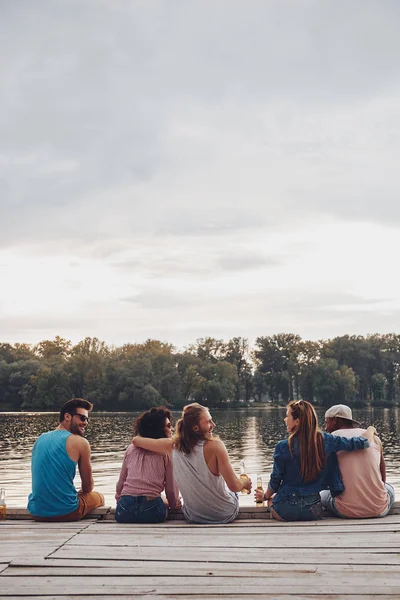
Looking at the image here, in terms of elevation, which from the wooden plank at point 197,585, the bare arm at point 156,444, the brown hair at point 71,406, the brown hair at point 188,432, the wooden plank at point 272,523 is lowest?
the wooden plank at point 272,523

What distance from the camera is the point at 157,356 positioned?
86.8 meters

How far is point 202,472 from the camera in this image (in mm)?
5617

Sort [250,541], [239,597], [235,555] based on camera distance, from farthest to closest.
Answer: [250,541] → [235,555] → [239,597]

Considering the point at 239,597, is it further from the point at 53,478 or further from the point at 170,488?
the point at 53,478

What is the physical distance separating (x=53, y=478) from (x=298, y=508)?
2255 millimetres

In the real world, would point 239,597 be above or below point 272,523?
above

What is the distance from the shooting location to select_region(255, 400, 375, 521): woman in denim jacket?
566 centimetres

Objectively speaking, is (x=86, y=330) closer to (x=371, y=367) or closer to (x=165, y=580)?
(x=371, y=367)

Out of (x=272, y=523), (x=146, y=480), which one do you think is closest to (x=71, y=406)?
(x=146, y=480)

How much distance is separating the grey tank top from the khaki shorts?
929 millimetres

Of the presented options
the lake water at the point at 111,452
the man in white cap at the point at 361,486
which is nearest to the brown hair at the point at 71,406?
the man in white cap at the point at 361,486

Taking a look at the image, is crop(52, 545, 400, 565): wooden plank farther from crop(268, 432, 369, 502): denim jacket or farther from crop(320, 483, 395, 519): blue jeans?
crop(320, 483, 395, 519): blue jeans

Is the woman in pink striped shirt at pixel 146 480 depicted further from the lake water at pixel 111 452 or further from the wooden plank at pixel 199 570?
the lake water at pixel 111 452

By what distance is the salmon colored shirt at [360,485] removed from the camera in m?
5.78
